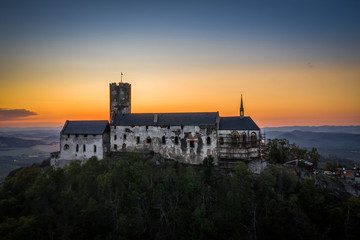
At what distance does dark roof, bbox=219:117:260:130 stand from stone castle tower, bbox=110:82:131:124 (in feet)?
66.2

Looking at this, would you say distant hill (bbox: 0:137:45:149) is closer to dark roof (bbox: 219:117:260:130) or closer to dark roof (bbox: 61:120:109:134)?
dark roof (bbox: 61:120:109:134)

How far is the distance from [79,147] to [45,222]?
17.0 m

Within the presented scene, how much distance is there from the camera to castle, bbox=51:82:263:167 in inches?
1704

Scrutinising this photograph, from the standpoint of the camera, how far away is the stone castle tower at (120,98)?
51844 mm

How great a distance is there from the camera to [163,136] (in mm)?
46281

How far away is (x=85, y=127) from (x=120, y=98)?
29.5 ft

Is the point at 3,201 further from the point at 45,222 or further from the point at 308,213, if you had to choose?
the point at 308,213

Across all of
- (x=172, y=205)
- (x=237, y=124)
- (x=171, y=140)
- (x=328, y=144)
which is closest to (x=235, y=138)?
(x=237, y=124)

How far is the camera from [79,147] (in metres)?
48.2

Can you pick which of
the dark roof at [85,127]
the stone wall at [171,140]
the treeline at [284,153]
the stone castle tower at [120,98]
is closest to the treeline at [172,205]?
the stone wall at [171,140]

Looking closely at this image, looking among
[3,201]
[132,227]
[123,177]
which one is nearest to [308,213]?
[132,227]

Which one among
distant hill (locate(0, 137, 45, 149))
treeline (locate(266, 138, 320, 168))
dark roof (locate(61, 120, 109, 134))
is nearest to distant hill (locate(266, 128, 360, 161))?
treeline (locate(266, 138, 320, 168))

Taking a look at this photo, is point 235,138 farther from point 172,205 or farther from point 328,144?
point 328,144

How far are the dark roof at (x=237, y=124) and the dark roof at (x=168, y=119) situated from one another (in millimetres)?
1891
